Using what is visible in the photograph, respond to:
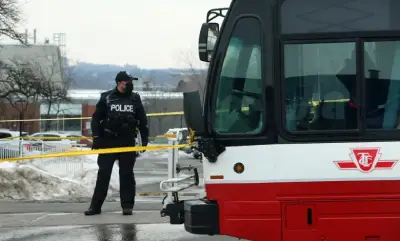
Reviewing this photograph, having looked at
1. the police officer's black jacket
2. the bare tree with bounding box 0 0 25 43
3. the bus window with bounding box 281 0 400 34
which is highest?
the bare tree with bounding box 0 0 25 43

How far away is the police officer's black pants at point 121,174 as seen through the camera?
27.3ft

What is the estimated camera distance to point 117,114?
26.6 feet

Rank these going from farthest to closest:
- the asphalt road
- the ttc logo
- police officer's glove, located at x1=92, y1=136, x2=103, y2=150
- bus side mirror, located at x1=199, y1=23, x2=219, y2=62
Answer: police officer's glove, located at x1=92, y1=136, x2=103, y2=150
the asphalt road
bus side mirror, located at x1=199, y1=23, x2=219, y2=62
the ttc logo

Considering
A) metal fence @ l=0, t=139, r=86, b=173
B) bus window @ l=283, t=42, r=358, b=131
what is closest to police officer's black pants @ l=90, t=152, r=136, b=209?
bus window @ l=283, t=42, r=358, b=131

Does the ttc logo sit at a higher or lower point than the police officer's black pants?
higher

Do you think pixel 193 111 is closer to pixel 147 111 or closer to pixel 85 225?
pixel 85 225

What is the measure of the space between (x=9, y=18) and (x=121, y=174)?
25.4 metres

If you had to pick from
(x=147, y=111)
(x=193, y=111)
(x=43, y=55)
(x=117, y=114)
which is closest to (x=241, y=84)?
(x=193, y=111)

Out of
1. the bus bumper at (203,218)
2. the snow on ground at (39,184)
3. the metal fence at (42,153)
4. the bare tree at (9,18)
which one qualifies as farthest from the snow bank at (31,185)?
the bare tree at (9,18)

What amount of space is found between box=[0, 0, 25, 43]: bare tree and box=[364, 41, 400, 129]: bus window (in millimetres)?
28648

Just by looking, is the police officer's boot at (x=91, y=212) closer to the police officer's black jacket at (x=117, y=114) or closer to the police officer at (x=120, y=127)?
the police officer at (x=120, y=127)

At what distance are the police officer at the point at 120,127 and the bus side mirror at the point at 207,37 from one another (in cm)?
279

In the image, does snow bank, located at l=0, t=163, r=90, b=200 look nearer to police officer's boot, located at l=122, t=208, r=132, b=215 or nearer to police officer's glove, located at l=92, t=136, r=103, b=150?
police officer's boot, located at l=122, t=208, r=132, b=215

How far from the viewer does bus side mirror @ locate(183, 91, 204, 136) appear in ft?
17.0
